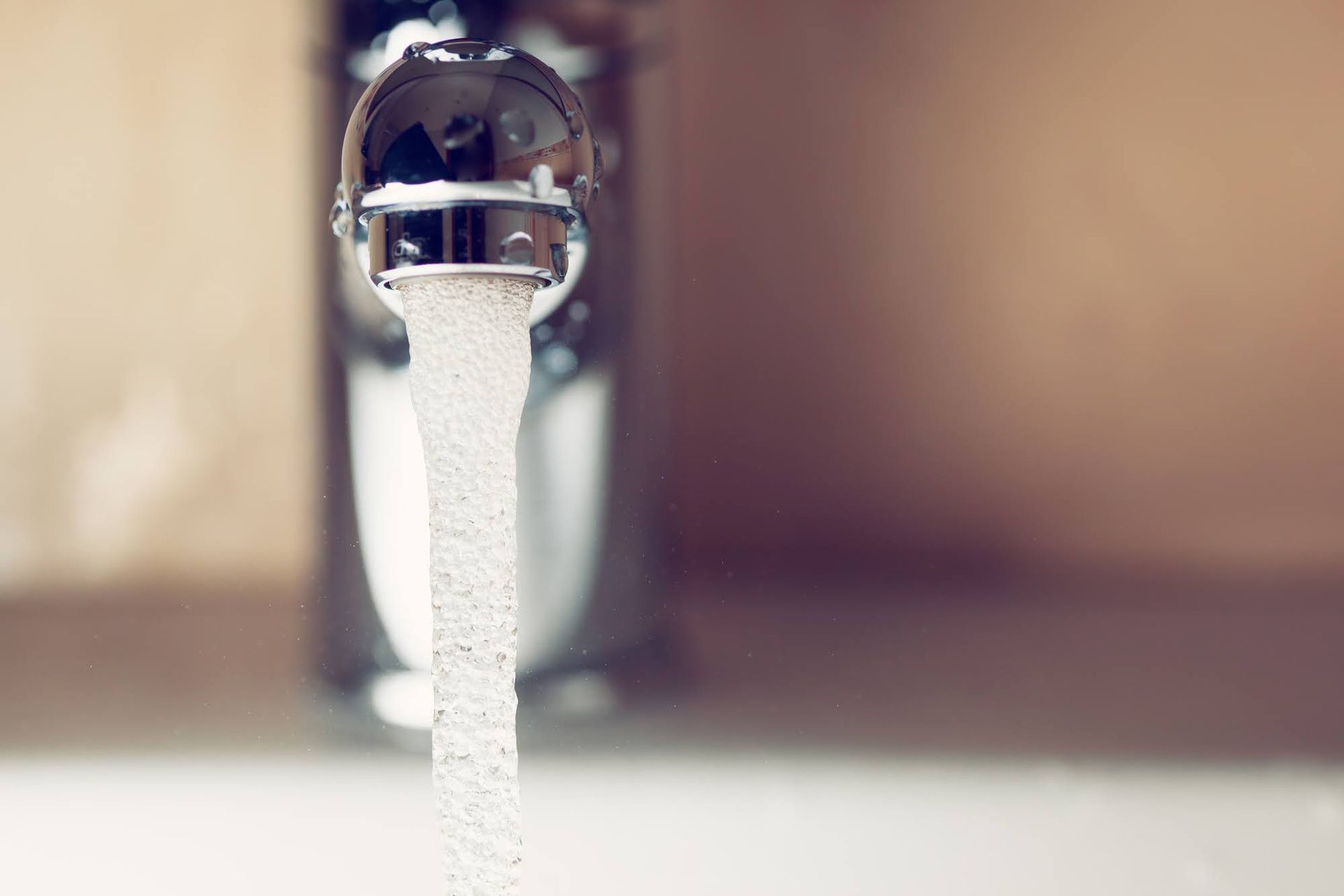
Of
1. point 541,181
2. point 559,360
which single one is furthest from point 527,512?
point 541,181

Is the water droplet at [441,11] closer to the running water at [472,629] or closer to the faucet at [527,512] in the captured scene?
the faucet at [527,512]

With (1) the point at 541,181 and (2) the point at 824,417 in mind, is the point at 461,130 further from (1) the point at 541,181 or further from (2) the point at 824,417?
(2) the point at 824,417

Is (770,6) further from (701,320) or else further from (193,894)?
(193,894)

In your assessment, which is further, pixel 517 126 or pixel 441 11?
pixel 441 11

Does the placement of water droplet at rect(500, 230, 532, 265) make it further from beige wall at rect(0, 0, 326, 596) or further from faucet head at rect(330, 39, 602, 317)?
beige wall at rect(0, 0, 326, 596)

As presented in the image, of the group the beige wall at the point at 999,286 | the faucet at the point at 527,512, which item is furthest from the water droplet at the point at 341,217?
the beige wall at the point at 999,286

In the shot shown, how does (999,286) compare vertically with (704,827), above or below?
above

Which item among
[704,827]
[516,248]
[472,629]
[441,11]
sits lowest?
[704,827]

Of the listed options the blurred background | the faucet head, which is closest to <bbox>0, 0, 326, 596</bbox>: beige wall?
the blurred background

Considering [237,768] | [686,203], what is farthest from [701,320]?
[237,768]
